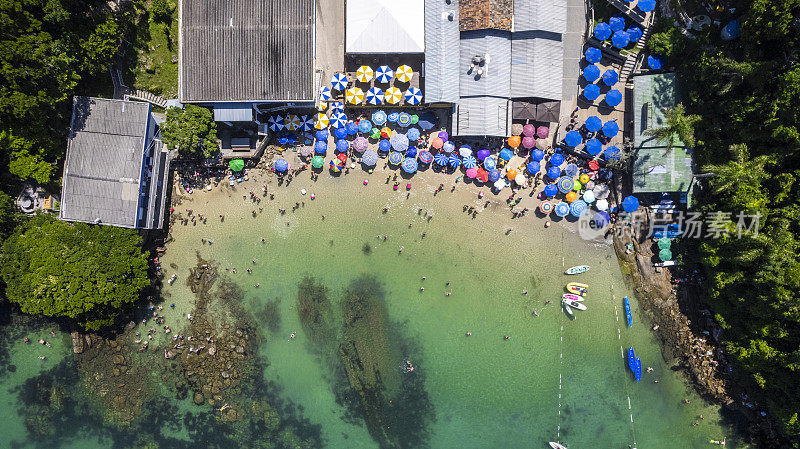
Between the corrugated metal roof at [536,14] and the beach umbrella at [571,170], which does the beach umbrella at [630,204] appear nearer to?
the beach umbrella at [571,170]

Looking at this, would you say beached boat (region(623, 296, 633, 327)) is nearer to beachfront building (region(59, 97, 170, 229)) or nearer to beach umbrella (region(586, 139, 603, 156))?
beach umbrella (region(586, 139, 603, 156))

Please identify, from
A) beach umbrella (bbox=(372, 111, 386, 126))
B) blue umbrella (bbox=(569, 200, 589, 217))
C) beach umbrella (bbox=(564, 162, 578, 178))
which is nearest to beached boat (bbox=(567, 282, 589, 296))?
blue umbrella (bbox=(569, 200, 589, 217))

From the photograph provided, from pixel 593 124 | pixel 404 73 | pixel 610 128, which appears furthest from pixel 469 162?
pixel 610 128

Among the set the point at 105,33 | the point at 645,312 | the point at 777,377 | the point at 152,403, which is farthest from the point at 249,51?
the point at 777,377

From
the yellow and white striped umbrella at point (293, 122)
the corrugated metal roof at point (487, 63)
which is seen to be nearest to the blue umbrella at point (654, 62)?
the corrugated metal roof at point (487, 63)

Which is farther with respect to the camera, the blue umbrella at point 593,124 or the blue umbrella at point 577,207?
the blue umbrella at point 577,207

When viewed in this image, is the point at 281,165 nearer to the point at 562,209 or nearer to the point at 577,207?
the point at 562,209

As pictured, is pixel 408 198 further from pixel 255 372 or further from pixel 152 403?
pixel 152 403
